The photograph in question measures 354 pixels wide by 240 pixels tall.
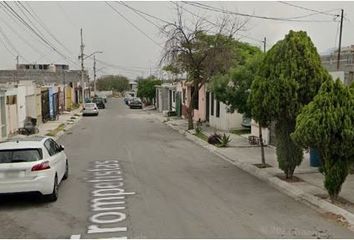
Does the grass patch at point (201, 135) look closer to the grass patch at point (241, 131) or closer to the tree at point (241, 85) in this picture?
the grass patch at point (241, 131)

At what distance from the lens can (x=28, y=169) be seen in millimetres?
10898

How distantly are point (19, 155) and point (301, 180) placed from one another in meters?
7.73

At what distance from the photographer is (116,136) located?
28.5 m

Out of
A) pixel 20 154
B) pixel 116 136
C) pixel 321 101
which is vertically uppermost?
pixel 321 101

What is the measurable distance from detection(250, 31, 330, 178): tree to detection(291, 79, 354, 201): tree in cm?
202

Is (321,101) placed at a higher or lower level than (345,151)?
higher

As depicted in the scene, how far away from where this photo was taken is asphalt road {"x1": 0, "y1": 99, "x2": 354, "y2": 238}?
29.3 ft

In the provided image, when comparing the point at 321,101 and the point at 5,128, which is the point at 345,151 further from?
the point at 5,128

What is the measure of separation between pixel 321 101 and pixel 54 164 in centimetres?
656

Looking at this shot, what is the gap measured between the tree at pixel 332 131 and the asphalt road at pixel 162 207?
1068 mm

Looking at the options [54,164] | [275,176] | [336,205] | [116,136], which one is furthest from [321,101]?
Result: [116,136]

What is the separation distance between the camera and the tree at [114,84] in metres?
157

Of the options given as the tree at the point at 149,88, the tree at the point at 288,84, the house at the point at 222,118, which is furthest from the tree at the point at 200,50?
the tree at the point at 149,88

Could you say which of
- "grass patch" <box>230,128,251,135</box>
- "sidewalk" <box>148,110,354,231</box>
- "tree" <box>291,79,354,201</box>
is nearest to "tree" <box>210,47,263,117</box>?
"sidewalk" <box>148,110,354,231</box>
